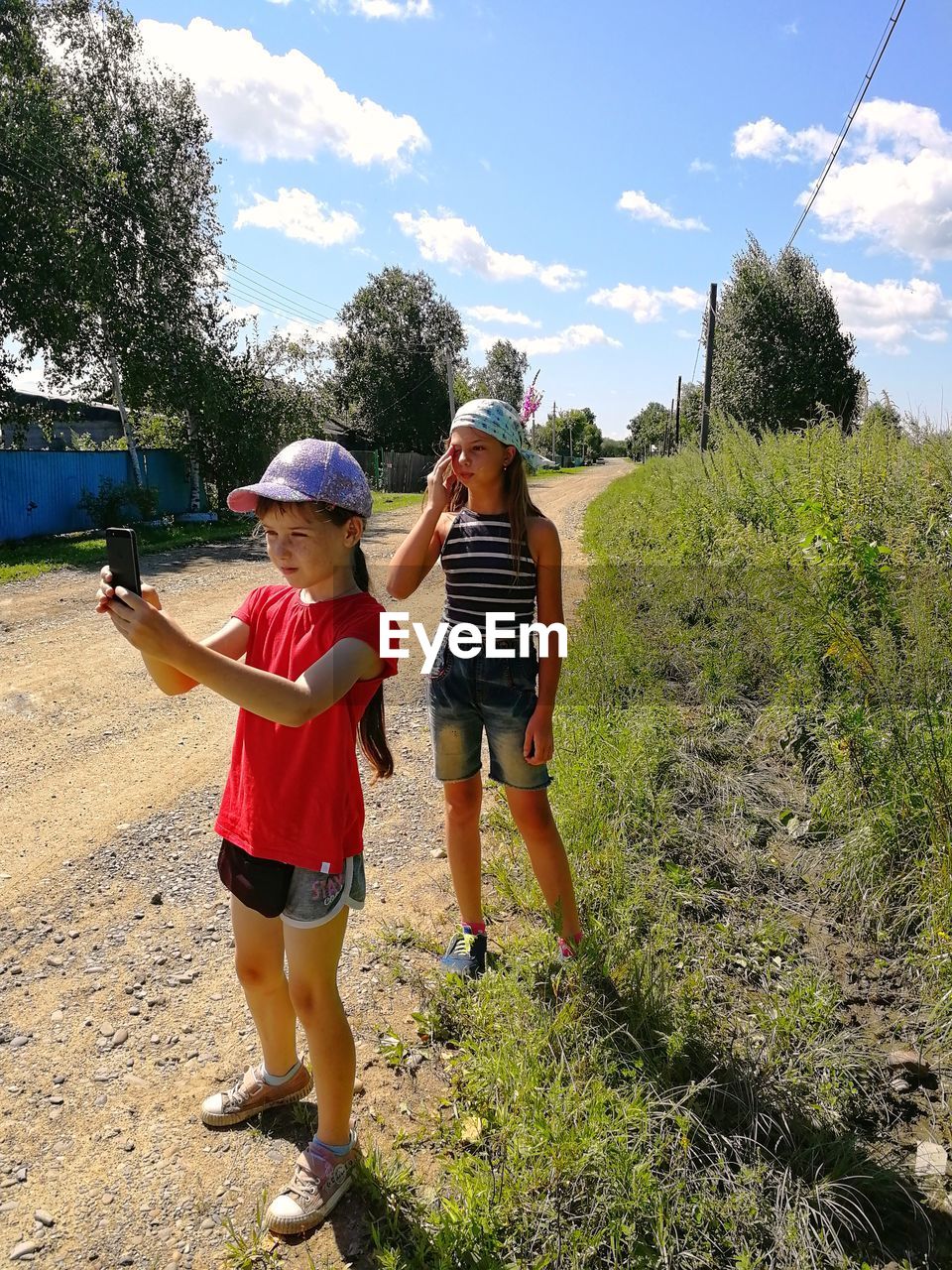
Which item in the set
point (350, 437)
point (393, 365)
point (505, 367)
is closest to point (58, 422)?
point (350, 437)

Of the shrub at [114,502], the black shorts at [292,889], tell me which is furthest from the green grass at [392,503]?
the black shorts at [292,889]

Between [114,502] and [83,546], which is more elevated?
[114,502]

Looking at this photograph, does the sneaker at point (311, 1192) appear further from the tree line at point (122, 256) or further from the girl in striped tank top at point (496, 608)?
the tree line at point (122, 256)

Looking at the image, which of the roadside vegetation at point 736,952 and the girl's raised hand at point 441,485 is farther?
the girl's raised hand at point 441,485

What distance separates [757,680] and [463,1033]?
3.38 meters

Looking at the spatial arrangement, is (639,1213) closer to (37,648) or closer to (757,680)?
(757,680)

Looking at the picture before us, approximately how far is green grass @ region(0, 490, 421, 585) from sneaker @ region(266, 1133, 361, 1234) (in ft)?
34.4

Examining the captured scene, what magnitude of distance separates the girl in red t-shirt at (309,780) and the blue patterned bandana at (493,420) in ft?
1.98

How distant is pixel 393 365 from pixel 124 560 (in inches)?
1605

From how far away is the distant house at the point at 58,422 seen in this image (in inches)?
648

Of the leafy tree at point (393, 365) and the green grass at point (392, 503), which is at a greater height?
the leafy tree at point (393, 365)

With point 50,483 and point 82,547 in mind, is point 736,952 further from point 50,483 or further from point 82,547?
point 50,483

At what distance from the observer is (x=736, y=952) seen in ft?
9.58

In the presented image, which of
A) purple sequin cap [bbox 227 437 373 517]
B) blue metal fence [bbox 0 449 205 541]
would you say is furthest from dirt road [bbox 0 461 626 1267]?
blue metal fence [bbox 0 449 205 541]
